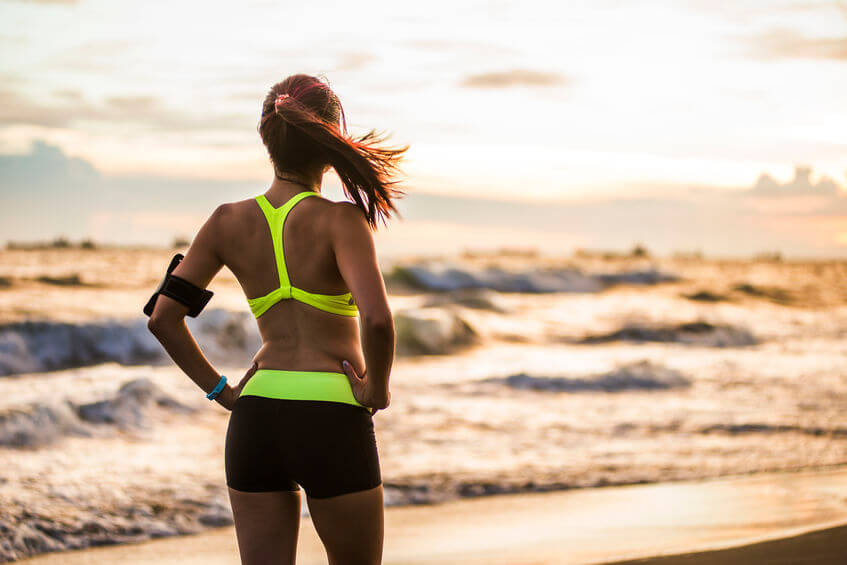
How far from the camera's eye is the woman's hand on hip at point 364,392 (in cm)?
236

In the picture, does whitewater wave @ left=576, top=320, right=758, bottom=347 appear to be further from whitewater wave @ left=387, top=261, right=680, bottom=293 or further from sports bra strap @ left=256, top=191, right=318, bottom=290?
sports bra strap @ left=256, top=191, right=318, bottom=290

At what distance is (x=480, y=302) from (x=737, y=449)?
16058 millimetres

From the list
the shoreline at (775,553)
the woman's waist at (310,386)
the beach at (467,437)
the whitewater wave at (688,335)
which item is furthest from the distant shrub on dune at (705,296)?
the woman's waist at (310,386)

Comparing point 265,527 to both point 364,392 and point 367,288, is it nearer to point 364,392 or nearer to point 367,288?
point 364,392

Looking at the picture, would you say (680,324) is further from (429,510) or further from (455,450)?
(429,510)

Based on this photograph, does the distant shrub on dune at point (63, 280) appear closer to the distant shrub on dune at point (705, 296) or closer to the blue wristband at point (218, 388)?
the blue wristband at point (218, 388)

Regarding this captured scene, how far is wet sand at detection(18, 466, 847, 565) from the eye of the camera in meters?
4.65

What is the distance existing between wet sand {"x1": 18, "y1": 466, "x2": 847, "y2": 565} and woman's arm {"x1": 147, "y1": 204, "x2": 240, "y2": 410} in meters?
2.22

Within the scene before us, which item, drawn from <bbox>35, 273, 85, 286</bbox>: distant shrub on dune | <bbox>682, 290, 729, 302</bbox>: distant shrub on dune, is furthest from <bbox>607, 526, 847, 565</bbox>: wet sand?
<bbox>682, 290, 729, 302</bbox>: distant shrub on dune

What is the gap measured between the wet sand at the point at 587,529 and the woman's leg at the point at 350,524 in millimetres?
2237

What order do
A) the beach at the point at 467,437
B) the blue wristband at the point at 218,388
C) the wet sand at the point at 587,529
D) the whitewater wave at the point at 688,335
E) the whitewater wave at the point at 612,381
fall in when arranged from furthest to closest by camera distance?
the whitewater wave at the point at 688,335
the whitewater wave at the point at 612,381
the beach at the point at 467,437
the wet sand at the point at 587,529
the blue wristband at the point at 218,388

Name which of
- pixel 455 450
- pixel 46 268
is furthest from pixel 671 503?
pixel 46 268

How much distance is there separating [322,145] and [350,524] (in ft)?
3.51

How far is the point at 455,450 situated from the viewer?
23.9ft
